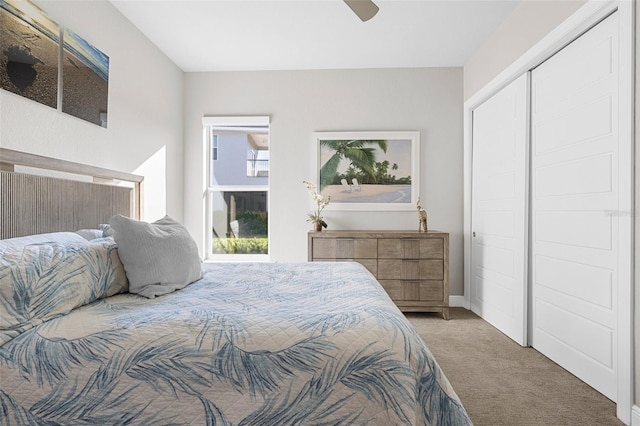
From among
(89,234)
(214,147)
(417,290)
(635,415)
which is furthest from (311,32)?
(635,415)

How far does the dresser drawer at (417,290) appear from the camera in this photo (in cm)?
368

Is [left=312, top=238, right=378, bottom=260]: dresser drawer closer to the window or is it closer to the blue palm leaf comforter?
the window

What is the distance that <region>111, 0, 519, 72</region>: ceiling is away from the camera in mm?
2928

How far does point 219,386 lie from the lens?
1.10m

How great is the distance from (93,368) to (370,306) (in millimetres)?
939

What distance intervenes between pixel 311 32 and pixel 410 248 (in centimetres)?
223

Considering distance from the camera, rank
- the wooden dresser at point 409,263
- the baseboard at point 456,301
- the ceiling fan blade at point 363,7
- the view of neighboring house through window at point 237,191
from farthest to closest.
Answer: the view of neighboring house through window at point 237,191
the baseboard at point 456,301
the wooden dresser at point 409,263
the ceiling fan blade at point 363,7

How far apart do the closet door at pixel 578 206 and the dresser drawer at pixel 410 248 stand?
3.08 feet

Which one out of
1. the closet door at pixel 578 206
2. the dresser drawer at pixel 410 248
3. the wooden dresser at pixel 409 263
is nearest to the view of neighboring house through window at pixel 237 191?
the wooden dresser at pixel 409 263

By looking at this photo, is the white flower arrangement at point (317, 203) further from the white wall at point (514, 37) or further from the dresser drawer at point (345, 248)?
the white wall at point (514, 37)

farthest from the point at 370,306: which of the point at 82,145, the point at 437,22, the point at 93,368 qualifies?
the point at 437,22

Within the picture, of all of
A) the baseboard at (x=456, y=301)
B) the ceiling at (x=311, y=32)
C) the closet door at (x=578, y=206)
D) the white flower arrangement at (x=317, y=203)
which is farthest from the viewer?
the baseboard at (x=456, y=301)

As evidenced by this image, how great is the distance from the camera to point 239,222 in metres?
4.44

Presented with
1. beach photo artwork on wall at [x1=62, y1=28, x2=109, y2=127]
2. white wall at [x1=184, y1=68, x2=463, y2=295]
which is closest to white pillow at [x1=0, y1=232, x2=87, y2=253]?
beach photo artwork on wall at [x1=62, y1=28, x2=109, y2=127]
